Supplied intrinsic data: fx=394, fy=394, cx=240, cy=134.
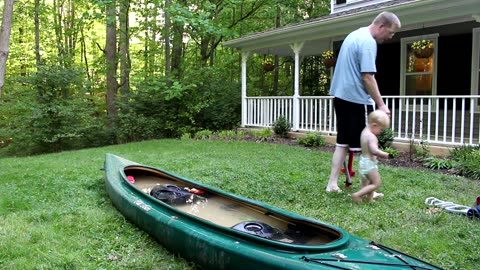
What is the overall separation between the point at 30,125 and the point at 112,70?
3.83 m

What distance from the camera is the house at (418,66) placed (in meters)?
7.68

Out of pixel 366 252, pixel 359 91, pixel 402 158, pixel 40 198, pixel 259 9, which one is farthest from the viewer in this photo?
pixel 259 9

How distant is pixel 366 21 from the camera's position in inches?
342

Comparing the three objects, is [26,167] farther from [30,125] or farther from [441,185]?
[441,185]

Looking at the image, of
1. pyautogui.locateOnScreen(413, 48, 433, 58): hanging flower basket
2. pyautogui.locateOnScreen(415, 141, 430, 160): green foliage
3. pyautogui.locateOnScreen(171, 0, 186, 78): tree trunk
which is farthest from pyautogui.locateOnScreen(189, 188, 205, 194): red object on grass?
pyautogui.locateOnScreen(171, 0, 186, 78): tree trunk

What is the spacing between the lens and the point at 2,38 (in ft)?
21.8

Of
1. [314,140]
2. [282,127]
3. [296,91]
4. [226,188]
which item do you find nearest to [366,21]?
[296,91]

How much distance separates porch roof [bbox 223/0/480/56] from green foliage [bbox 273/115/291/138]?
2.16 meters

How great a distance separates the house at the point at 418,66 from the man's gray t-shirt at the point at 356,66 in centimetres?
384

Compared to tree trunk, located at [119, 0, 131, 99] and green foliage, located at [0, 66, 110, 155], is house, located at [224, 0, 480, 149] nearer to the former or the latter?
tree trunk, located at [119, 0, 131, 99]

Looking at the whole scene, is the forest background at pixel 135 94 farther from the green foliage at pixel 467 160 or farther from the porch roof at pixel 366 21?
the green foliage at pixel 467 160

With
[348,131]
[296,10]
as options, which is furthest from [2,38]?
[296,10]

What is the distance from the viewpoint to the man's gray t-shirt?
3.89 metres

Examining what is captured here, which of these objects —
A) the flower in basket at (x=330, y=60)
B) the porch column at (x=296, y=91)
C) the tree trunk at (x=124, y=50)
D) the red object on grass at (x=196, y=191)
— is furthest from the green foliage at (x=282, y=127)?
the red object on grass at (x=196, y=191)
